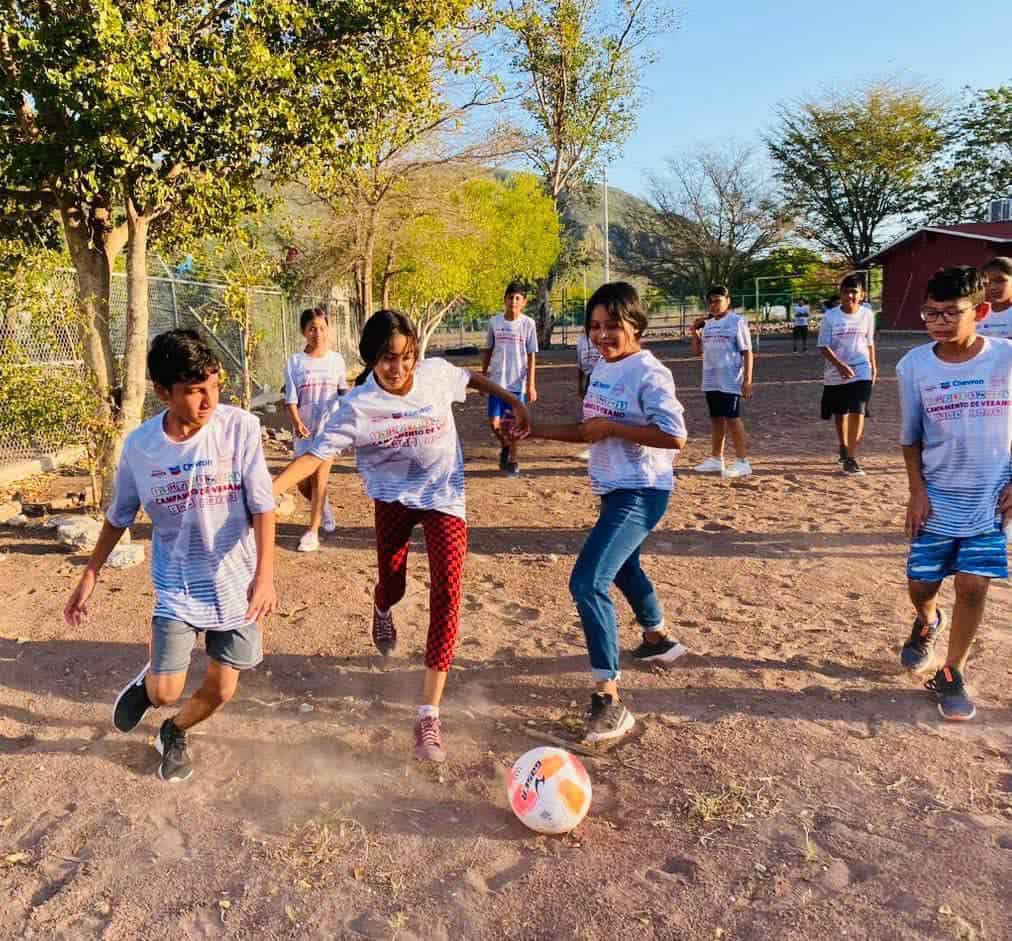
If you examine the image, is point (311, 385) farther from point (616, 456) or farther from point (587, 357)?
point (587, 357)

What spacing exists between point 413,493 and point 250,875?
5.42ft

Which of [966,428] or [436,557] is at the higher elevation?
→ [966,428]

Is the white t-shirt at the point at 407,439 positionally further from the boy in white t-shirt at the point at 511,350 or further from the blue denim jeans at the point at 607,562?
the boy in white t-shirt at the point at 511,350

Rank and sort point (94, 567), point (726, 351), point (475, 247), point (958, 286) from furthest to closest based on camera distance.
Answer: point (475, 247)
point (726, 351)
point (958, 286)
point (94, 567)

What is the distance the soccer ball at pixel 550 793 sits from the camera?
2.93 meters

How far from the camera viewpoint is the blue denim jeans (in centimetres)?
352

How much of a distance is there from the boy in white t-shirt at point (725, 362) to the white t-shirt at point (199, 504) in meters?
6.11

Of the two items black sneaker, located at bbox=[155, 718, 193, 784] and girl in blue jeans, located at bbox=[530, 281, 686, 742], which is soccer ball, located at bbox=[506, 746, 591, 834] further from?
black sneaker, located at bbox=[155, 718, 193, 784]

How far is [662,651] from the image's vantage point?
4.39m

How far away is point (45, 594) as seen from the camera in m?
5.68

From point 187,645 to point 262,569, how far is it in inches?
17.7

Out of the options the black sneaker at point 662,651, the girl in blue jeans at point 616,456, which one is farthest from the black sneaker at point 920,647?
the girl in blue jeans at point 616,456

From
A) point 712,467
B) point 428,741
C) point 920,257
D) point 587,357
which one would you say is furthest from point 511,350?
point 920,257

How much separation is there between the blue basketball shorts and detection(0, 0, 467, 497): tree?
536cm
